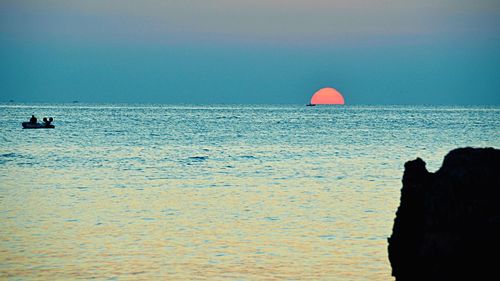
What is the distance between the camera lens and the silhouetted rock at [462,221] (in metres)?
11.0

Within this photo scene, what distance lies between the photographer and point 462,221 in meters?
11.1

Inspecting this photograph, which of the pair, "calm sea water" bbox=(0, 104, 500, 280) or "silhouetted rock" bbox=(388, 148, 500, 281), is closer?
"silhouetted rock" bbox=(388, 148, 500, 281)

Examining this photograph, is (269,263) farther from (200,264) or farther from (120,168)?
(120,168)

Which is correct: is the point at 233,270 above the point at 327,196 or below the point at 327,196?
below

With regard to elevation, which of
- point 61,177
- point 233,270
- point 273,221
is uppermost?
point 61,177

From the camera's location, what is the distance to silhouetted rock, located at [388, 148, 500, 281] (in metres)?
11.0

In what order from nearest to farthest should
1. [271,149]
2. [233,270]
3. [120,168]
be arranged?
[233,270], [120,168], [271,149]

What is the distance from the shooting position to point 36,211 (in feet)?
87.4

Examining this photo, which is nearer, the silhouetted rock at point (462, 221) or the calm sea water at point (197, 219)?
the silhouetted rock at point (462, 221)

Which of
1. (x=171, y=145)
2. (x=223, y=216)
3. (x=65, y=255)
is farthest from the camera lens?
(x=171, y=145)

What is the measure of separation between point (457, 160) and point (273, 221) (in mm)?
12683

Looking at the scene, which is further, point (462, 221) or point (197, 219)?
point (197, 219)

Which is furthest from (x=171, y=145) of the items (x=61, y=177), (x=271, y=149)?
(x=61, y=177)

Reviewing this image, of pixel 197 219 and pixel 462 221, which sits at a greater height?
pixel 197 219
